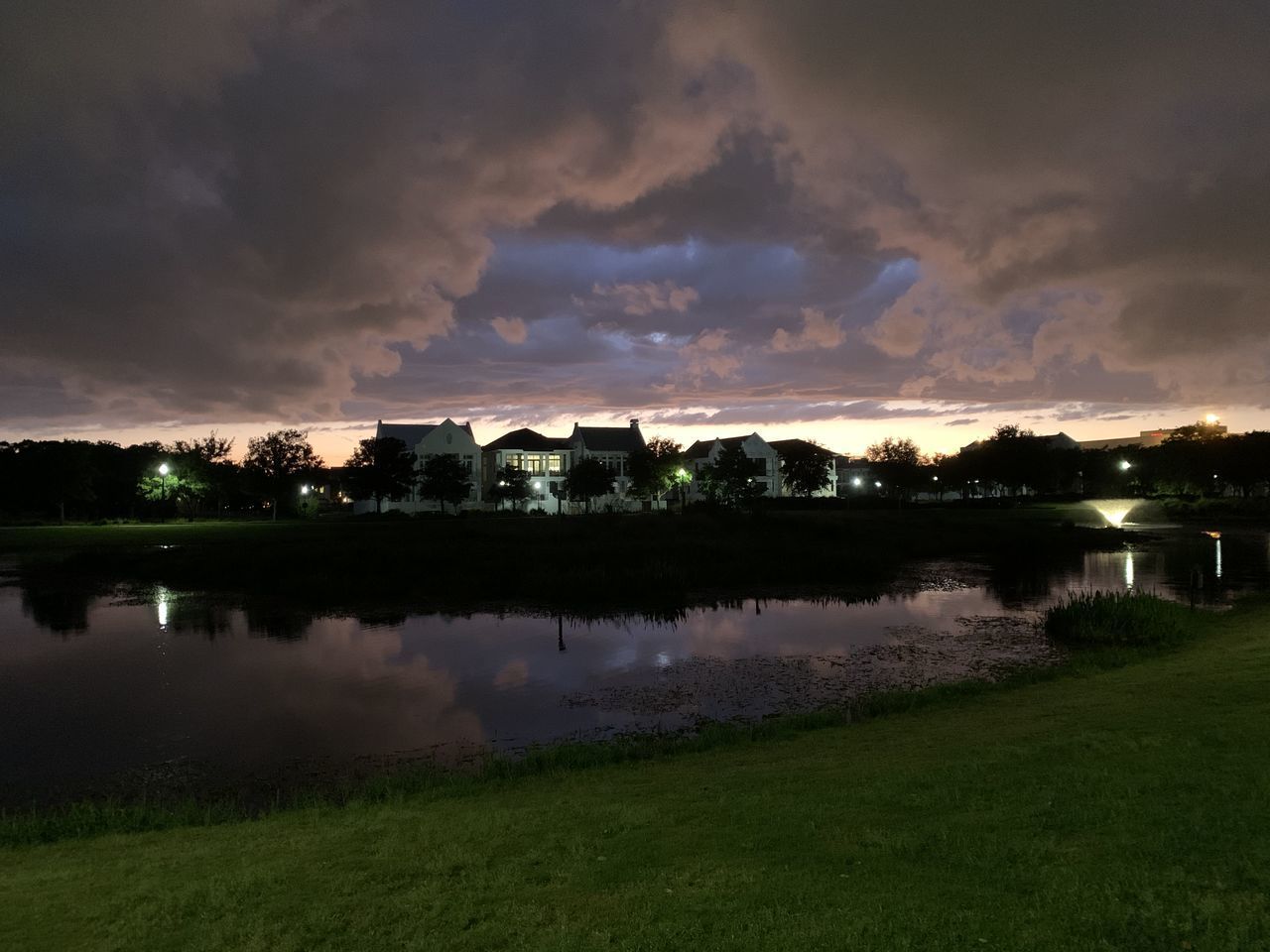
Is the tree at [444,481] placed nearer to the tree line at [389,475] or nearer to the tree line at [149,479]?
the tree line at [389,475]

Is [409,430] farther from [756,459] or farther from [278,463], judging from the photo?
[756,459]

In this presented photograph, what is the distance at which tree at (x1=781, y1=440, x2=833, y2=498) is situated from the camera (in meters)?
110

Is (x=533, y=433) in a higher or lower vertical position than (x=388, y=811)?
higher

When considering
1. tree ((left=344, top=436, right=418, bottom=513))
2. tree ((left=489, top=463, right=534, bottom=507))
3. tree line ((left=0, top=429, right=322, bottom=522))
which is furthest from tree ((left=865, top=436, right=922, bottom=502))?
tree line ((left=0, top=429, right=322, bottom=522))

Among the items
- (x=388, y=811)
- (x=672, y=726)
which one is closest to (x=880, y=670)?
(x=672, y=726)

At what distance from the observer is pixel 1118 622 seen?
21.0 meters

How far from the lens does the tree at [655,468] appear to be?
94.4 metres

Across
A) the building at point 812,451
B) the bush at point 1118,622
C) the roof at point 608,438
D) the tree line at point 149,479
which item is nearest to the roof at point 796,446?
the building at point 812,451

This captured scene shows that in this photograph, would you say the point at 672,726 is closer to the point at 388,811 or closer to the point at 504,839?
the point at 388,811

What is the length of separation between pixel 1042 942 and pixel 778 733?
27.2ft

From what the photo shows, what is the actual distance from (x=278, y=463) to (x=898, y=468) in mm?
84973

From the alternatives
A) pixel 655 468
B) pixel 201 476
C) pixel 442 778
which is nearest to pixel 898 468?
pixel 655 468

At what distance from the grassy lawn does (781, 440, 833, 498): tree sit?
101739 millimetres

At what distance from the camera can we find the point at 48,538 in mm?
58188
